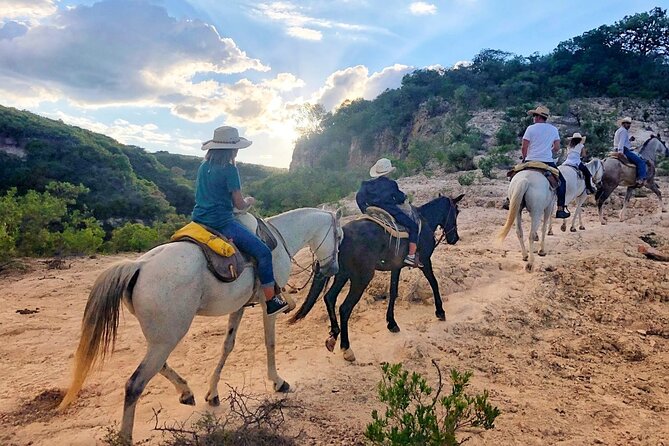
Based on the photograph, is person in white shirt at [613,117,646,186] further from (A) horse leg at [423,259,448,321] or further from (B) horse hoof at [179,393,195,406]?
(B) horse hoof at [179,393,195,406]

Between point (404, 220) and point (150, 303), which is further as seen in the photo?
point (404, 220)

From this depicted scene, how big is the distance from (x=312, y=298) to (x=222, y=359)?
4.47ft

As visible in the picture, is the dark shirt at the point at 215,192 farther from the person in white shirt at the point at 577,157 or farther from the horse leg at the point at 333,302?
the person in white shirt at the point at 577,157

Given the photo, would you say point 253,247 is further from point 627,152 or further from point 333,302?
point 627,152

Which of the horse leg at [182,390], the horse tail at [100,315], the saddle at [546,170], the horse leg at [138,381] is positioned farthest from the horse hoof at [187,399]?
the saddle at [546,170]

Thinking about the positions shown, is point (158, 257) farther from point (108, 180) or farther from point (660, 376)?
point (108, 180)

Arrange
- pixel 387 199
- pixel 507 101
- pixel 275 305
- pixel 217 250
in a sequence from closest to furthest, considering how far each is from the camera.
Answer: pixel 217 250 → pixel 275 305 → pixel 387 199 → pixel 507 101

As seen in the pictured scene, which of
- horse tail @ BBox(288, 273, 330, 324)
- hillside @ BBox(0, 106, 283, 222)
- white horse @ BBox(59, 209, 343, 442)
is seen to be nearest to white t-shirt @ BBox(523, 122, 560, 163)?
horse tail @ BBox(288, 273, 330, 324)

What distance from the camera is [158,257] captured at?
330 cm

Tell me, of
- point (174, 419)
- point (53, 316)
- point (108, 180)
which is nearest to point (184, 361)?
point (174, 419)

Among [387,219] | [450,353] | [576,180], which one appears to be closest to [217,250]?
[387,219]

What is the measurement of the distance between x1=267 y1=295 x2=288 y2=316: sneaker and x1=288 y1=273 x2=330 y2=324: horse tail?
1.05 m

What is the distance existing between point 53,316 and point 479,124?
87.6 feet

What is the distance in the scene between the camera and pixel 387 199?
5.53 meters
